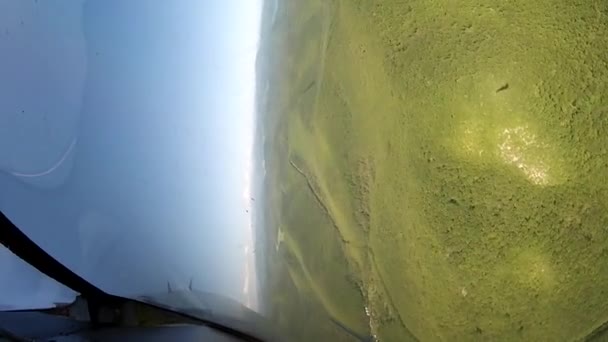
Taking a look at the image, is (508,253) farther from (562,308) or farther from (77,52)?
(77,52)

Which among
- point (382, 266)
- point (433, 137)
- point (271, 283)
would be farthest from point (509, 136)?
point (271, 283)

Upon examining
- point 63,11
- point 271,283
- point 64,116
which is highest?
point 63,11

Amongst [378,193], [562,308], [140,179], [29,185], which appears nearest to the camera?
[562,308]

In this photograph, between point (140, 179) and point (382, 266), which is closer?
point (382, 266)

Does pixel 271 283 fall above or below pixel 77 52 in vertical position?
below

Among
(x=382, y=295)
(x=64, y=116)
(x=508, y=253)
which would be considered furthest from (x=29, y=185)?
(x=508, y=253)

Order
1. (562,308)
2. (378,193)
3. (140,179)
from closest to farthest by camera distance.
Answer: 1. (562,308)
2. (378,193)
3. (140,179)

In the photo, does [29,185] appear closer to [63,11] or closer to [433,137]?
[63,11]
